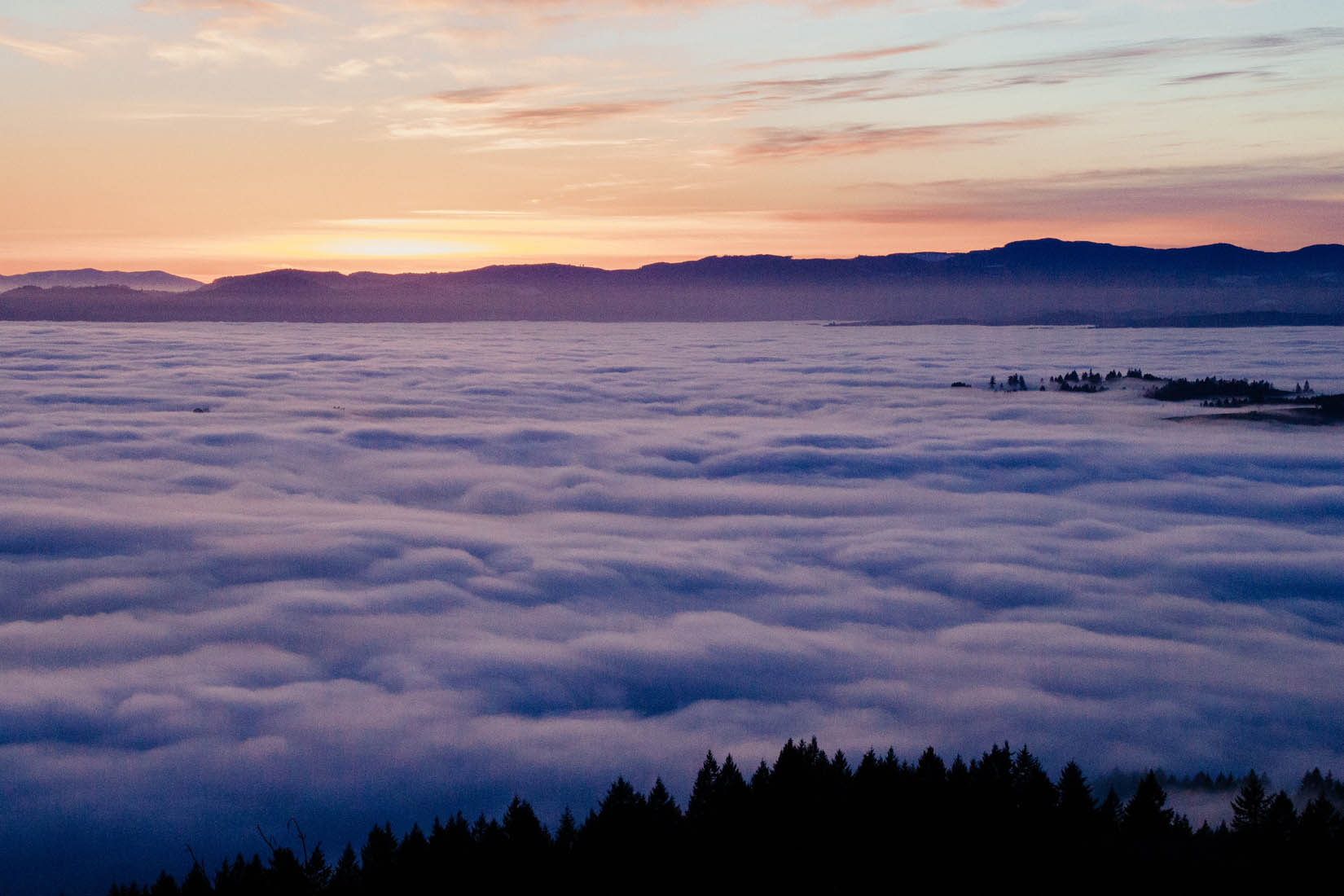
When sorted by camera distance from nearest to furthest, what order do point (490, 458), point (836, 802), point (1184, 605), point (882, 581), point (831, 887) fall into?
point (831, 887), point (836, 802), point (1184, 605), point (882, 581), point (490, 458)

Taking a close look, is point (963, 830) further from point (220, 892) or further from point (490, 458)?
point (490, 458)

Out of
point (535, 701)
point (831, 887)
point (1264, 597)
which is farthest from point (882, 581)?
point (831, 887)

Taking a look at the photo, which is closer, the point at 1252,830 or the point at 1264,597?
the point at 1252,830

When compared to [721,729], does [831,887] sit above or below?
above

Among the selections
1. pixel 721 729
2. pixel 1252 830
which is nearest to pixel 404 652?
pixel 721 729

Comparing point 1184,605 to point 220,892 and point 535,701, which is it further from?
point 220,892

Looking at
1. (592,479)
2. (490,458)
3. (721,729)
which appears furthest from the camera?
(490,458)
